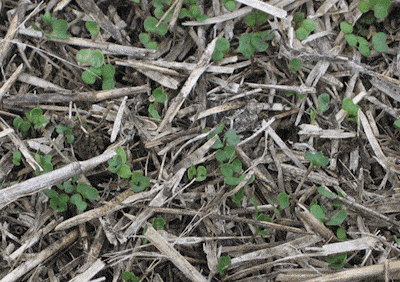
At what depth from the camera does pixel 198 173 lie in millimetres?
1667

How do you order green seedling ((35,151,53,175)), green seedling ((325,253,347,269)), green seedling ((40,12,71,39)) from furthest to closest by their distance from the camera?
green seedling ((40,12,71,39)), green seedling ((35,151,53,175)), green seedling ((325,253,347,269))

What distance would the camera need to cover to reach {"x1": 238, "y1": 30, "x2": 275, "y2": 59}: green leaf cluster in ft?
5.69

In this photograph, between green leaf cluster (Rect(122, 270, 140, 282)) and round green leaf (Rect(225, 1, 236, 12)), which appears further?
round green leaf (Rect(225, 1, 236, 12))

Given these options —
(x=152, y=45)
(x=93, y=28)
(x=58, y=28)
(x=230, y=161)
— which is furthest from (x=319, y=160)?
(x=58, y=28)

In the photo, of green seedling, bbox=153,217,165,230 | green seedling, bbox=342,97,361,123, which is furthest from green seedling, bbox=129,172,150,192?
green seedling, bbox=342,97,361,123

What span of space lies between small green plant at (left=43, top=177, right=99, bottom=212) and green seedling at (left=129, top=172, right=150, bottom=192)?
15 centimetres

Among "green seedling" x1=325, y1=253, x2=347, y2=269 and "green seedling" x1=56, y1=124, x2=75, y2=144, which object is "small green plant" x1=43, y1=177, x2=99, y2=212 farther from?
"green seedling" x1=325, y1=253, x2=347, y2=269

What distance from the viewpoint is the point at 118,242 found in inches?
63.7

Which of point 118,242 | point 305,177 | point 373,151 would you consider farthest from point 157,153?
point 373,151

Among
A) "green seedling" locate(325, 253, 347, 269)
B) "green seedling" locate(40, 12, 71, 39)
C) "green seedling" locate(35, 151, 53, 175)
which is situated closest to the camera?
"green seedling" locate(325, 253, 347, 269)

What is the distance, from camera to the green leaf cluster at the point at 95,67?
1714 mm

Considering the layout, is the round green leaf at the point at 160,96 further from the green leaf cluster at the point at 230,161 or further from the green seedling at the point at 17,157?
the green seedling at the point at 17,157

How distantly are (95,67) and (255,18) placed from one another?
0.72m

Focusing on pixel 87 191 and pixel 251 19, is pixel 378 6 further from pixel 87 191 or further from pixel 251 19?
pixel 87 191
